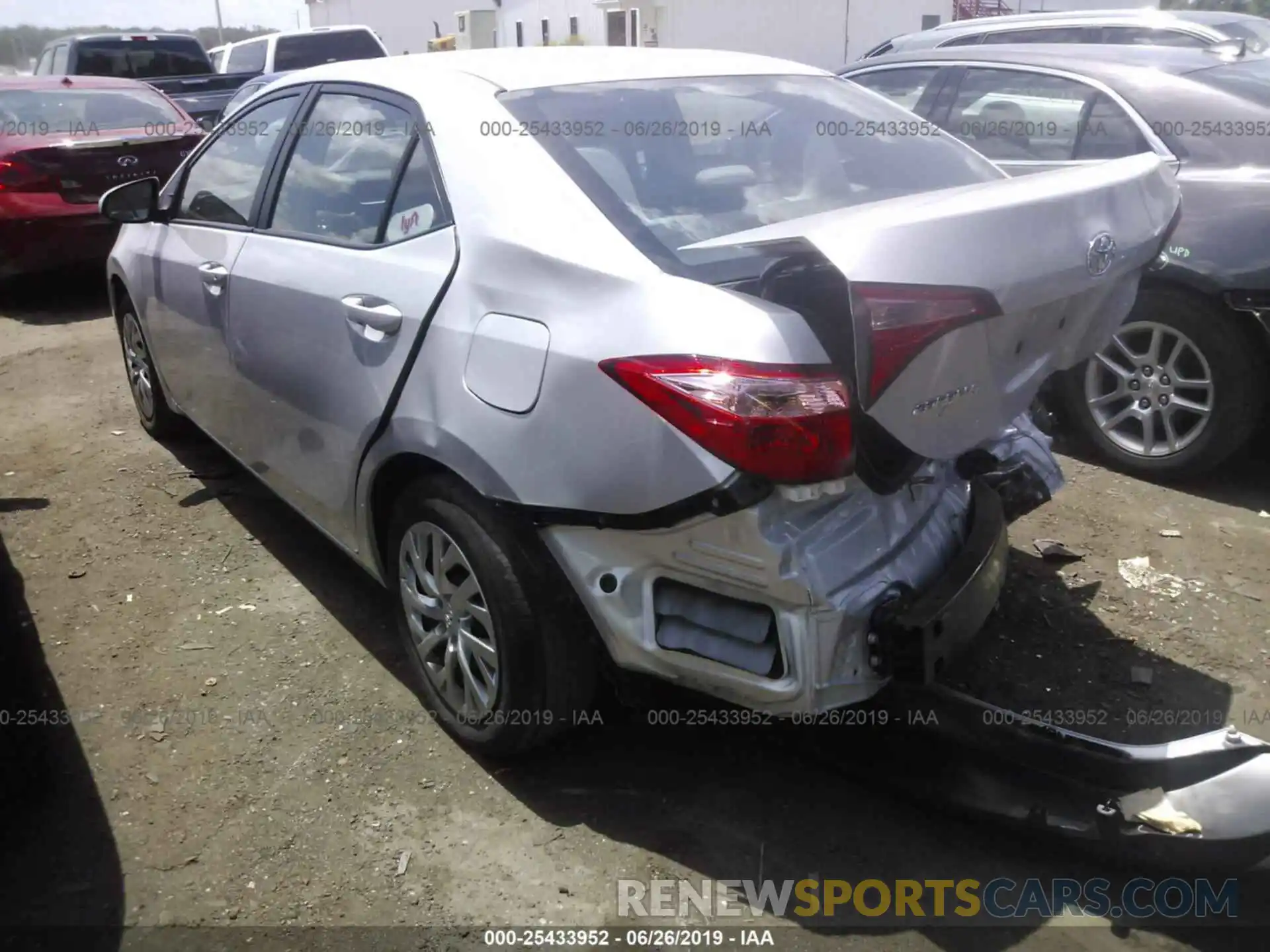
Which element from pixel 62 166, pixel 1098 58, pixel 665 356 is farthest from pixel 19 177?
pixel 665 356

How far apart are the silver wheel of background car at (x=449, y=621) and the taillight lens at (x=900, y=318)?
1114mm

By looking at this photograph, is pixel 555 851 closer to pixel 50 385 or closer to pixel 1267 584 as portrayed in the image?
pixel 1267 584

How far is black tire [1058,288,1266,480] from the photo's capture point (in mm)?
4086

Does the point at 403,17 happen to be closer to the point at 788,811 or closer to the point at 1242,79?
the point at 1242,79

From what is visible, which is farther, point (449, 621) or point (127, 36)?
point (127, 36)

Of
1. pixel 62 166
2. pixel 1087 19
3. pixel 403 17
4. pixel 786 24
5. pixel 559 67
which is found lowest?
pixel 62 166

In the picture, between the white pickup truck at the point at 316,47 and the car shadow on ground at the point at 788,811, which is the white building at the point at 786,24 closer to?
the white pickup truck at the point at 316,47

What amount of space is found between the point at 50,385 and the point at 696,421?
17.4 feet

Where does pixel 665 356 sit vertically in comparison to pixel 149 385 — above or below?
above

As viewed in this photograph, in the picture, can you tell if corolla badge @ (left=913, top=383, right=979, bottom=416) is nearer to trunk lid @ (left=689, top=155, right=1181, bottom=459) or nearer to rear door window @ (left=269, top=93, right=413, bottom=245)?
trunk lid @ (left=689, top=155, right=1181, bottom=459)

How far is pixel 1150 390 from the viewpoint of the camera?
4371 millimetres

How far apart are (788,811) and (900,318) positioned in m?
1.32

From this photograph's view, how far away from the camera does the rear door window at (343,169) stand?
2914 millimetres

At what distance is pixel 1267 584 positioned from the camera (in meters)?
3.62
